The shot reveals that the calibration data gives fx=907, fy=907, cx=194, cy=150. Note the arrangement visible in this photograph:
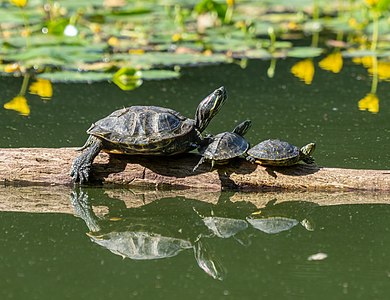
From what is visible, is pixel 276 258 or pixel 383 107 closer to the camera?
pixel 276 258

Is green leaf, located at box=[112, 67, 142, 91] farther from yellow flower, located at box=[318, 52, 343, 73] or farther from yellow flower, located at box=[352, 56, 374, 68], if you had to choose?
yellow flower, located at box=[352, 56, 374, 68]

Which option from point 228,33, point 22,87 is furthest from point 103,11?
point 22,87

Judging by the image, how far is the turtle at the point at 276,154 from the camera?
4438mm

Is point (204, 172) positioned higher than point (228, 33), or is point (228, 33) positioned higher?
point (204, 172)

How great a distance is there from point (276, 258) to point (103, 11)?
717 cm

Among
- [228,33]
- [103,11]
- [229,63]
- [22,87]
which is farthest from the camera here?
[103,11]

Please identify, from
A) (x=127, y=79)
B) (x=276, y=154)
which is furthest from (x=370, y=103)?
(x=276, y=154)

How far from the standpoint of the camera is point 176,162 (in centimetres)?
466

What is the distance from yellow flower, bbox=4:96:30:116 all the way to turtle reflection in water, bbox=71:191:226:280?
2.07m

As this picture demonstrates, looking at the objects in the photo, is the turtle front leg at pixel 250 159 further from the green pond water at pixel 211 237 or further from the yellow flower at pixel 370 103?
the yellow flower at pixel 370 103

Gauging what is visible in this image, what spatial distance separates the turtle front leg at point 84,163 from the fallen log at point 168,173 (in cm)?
9

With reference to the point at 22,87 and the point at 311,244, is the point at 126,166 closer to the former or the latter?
the point at 311,244

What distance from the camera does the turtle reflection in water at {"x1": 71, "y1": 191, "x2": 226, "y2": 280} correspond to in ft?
12.3

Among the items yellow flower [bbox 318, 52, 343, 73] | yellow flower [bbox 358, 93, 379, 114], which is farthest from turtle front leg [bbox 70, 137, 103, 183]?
yellow flower [bbox 318, 52, 343, 73]
